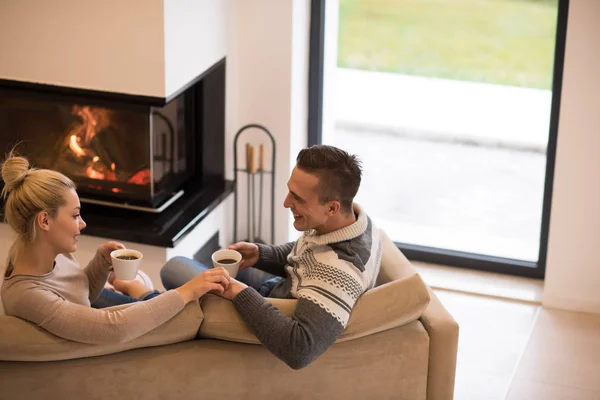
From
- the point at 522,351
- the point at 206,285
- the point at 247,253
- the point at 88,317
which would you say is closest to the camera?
the point at 88,317

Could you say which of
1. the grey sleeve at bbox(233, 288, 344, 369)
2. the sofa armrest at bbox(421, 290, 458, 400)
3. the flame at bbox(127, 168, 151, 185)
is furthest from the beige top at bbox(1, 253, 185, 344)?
the flame at bbox(127, 168, 151, 185)

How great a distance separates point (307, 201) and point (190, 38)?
61.8 inches

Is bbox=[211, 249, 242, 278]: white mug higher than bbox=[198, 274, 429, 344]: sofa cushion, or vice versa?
bbox=[211, 249, 242, 278]: white mug

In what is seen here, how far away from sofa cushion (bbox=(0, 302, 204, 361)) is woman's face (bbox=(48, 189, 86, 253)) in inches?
10.4

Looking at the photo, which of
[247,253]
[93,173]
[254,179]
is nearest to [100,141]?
[93,173]

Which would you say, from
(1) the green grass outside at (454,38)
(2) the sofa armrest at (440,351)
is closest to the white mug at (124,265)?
(2) the sofa armrest at (440,351)

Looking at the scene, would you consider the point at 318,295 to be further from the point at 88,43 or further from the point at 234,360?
the point at 88,43

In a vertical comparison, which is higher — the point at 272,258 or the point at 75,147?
the point at 75,147

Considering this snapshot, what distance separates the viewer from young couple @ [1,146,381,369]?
2.56 m

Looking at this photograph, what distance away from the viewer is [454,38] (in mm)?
4656

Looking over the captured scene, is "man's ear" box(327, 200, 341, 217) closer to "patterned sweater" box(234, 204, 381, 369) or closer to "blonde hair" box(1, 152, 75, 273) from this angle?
"patterned sweater" box(234, 204, 381, 369)

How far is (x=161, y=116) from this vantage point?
14.0 feet

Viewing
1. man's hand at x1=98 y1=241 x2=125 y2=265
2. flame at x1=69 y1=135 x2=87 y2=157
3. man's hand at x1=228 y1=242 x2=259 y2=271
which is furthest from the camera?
flame at x1=69 y1=135 x2=87 y2=157

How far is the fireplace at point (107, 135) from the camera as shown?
4117mm
